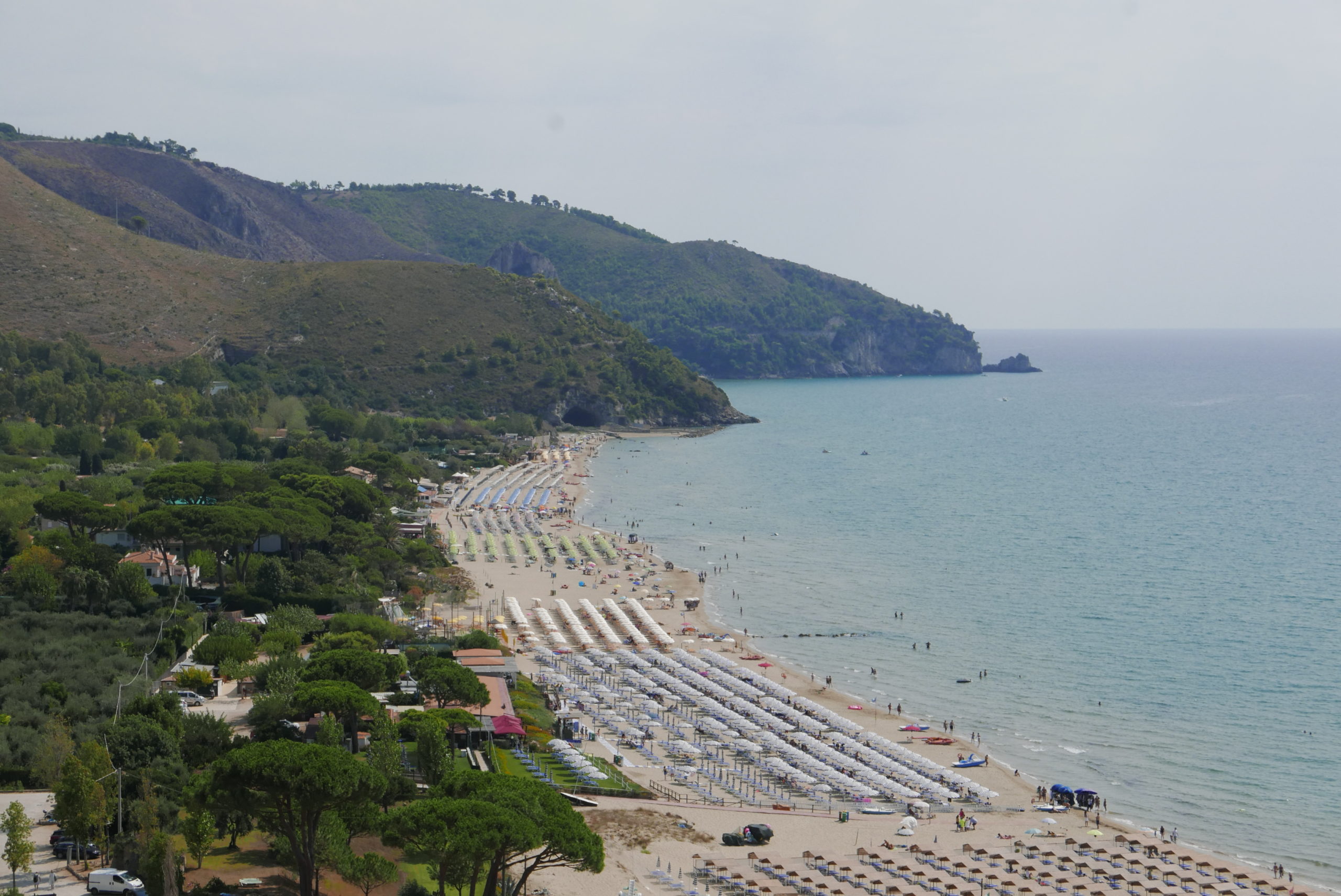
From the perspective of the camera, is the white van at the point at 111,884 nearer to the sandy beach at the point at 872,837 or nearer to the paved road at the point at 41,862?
the paved road at the point at 41,862

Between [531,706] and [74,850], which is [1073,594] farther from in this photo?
[74,850]

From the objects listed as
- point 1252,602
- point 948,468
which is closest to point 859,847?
point 1252,602

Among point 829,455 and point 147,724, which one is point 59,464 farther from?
point 829,455

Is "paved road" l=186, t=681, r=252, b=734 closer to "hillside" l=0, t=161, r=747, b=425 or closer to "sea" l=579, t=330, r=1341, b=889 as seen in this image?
"sea" l=579, t=330, r=1341, b=889

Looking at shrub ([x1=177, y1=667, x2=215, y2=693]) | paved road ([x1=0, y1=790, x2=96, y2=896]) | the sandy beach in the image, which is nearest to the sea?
the sandy beach

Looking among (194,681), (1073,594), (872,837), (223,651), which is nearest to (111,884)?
(194,681)

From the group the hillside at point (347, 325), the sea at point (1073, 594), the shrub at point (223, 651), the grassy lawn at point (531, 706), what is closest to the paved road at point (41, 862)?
the shrub at point (223, 651)

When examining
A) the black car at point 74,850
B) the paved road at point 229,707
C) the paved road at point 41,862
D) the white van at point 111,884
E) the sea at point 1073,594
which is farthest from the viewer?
the sea at point 1073,594
